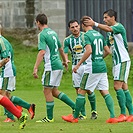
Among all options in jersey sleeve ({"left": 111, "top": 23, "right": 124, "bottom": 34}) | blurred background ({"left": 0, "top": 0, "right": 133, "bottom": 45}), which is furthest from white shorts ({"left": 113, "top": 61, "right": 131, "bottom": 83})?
blurred background ({"left": 0, "top": 0, "right": 133, "bottom": 45})

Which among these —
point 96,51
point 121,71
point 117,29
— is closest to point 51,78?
point 96,51

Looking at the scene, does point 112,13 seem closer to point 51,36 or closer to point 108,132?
point 51,36

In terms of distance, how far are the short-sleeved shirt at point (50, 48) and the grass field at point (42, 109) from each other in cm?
106

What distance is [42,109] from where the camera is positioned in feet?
58.1

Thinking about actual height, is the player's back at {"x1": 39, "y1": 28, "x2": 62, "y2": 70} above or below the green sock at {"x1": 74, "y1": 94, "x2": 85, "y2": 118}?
above

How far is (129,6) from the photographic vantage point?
99.0 feet

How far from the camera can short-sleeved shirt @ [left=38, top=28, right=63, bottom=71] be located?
1432 centimetres

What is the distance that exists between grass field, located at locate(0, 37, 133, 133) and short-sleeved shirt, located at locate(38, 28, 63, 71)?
1055 mm

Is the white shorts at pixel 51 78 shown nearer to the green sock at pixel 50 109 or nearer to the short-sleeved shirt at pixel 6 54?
the green sock at pixel 50 109

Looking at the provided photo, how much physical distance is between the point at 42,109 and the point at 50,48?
3.53 metres

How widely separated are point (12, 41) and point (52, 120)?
16.2m

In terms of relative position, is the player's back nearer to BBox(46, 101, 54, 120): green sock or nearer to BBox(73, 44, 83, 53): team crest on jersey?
BBox(46, 101, 54, 120): green sock

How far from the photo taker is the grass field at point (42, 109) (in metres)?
12.9

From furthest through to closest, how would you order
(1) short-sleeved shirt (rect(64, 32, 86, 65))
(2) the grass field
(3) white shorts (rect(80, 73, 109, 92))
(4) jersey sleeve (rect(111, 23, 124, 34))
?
(1) short-sleeved shirt (rect(64, 32, 86, 65))
(3) white shorts (rect(80, 73, 109, 92))
(4) jersey sleeve (rect(111, 23, 124, 34))
(2) the grass field
